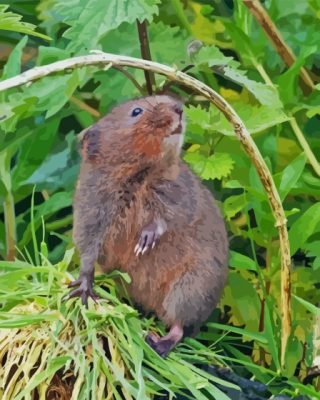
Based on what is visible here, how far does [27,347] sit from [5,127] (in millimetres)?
273

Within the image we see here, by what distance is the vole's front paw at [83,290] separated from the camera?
3.09 ft

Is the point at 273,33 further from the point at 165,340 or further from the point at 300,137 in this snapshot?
the point at 165,340

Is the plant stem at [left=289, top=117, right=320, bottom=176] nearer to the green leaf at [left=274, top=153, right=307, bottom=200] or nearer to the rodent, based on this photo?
the green leaf at [left=274, top=153, right=307, bottom=200]

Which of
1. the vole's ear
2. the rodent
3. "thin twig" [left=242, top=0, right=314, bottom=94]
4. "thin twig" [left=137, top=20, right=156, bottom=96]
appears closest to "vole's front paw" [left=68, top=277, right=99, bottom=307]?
the rodent

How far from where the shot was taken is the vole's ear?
945 millimetres

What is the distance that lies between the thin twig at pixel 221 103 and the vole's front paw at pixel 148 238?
→ 5.0 inches

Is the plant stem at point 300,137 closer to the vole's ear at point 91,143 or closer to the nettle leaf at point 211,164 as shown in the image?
the nettle leaf at point 211,164

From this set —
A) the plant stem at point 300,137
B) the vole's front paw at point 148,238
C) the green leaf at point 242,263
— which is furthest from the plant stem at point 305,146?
the vole's front paw at point 148,238

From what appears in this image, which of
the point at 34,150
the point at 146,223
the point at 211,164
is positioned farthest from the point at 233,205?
the point at 34,150

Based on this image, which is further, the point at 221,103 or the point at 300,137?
the point at 300,137

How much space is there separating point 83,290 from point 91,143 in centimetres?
16

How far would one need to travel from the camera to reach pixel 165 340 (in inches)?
37.6

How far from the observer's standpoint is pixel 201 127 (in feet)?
3.44

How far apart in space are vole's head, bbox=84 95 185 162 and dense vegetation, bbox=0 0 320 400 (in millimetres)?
67
